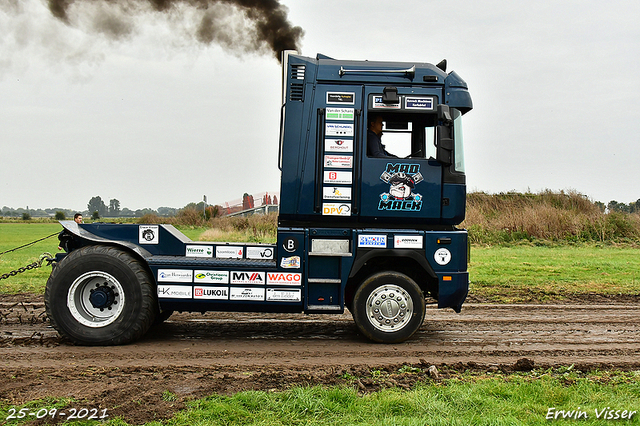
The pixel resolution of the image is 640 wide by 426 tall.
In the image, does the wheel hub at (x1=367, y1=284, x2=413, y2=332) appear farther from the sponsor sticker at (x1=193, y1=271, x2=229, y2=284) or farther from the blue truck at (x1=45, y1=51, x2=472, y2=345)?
the sponsor sticker at (x1=193, y1=271, x2=229, y2=284)

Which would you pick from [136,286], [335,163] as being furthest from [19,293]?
[335,163]

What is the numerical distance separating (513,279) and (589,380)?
328 inches

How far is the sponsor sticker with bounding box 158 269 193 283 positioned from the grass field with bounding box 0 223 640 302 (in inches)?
82.8

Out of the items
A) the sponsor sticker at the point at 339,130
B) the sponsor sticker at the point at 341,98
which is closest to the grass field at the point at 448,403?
the sponsor sticker at the point at 339,130

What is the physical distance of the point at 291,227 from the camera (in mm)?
7172

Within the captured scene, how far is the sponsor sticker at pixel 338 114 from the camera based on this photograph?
707 cm

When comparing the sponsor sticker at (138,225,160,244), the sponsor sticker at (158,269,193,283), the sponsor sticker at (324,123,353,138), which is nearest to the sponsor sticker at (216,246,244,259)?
the sponsor sticker at (158,269,193,283)

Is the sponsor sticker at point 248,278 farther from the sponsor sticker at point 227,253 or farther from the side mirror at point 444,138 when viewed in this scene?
the side mirror at point 444,138

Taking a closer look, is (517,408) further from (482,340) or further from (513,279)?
(513,279)

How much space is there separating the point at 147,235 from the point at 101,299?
98 cm

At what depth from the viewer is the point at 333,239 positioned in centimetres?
709

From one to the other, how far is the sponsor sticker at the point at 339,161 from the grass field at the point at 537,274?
3.28 metres

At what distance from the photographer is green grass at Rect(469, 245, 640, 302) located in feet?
38.8

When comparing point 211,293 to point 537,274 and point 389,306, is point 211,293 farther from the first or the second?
point 537,274
